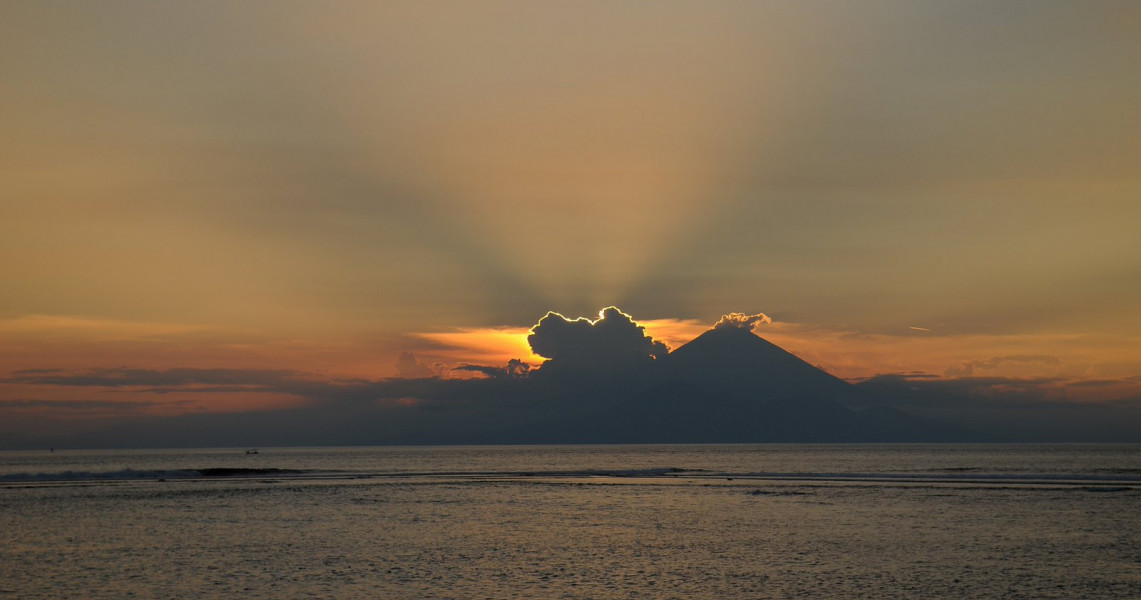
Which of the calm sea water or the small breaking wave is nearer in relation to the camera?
the calm sea water

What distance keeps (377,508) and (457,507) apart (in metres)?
6.36

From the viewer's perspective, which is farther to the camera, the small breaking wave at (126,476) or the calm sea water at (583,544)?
the small breaking wave at (126,476)

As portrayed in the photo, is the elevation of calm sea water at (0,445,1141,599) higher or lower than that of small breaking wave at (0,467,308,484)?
higher

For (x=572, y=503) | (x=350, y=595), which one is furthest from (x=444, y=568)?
(x=572, y=503)

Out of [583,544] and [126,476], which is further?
[126,476]

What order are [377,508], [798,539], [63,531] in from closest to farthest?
[798,539] < [63,531] < [377,508]

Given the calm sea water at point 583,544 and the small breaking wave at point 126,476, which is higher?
the calm sea water at point 583,544

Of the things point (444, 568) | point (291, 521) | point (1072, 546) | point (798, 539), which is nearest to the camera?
point (444, 568)

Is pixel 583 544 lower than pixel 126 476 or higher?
higher

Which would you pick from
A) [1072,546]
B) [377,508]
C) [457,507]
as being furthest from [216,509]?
[1072,546]

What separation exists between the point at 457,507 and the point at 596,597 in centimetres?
4129

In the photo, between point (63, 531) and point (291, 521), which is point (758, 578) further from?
point (63, 531)

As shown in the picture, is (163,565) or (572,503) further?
(572,503)

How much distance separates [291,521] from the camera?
60688 mm
